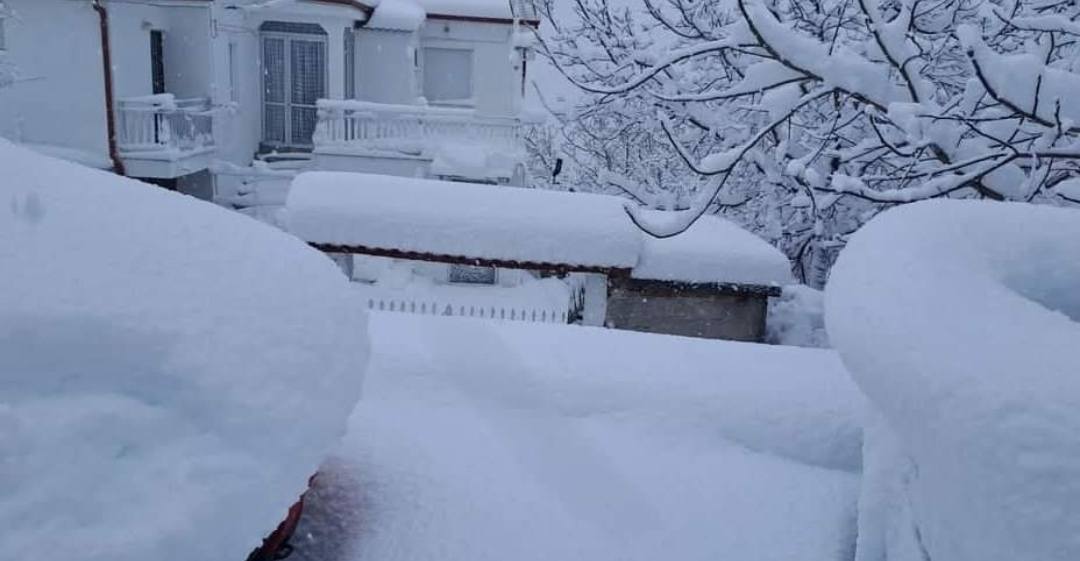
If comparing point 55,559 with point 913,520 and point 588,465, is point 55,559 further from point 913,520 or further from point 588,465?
point 588,465

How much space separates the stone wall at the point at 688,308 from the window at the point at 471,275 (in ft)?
29.2

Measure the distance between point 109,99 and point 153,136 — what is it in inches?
36.4

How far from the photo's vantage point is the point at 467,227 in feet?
25.8

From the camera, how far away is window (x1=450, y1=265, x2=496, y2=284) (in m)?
17.1

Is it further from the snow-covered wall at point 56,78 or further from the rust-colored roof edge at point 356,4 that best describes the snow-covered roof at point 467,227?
the rust-colored roof edge at point 356,4

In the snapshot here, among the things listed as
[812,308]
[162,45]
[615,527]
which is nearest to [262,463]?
[615,527]

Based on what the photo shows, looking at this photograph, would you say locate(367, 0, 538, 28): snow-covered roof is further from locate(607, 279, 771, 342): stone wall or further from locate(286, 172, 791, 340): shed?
locate(607, 279, 771, 342): stone wall

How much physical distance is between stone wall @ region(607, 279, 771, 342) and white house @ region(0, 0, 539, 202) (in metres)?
6.83

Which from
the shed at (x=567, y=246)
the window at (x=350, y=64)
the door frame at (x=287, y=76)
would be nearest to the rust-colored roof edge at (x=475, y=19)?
the window at (x=350, y=64)

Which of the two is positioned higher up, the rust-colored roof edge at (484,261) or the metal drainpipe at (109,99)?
the metal drainpipe at (109,99)

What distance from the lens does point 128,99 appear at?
15039 mm

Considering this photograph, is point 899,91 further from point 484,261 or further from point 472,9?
point 472,9

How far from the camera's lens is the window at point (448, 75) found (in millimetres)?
20375

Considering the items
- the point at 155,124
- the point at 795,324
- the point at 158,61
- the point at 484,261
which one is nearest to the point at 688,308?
the point at 795,324
